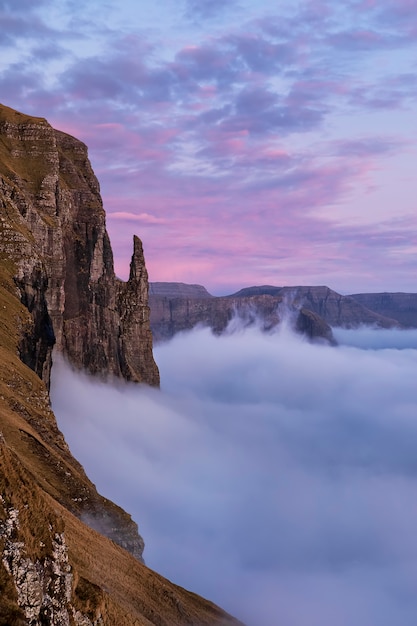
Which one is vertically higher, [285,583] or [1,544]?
[1,544]

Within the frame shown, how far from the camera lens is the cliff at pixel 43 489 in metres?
25.3

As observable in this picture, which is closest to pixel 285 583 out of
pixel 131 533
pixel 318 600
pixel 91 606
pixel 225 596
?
pixel 318 600

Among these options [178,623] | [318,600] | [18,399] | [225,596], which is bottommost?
[318,600]

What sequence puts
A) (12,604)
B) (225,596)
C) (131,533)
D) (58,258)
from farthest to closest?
(58,258)
(225,596)
(131,533)
(12,604)

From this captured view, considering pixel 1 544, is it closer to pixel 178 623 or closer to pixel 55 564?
pixel 55 564

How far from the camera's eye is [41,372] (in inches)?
5251

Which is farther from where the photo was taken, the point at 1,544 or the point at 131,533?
the point at 131,533

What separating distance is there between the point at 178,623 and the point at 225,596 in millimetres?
108844

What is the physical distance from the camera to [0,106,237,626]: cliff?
2527cm

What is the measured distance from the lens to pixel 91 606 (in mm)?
29234

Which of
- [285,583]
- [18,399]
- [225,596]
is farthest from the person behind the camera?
[285,583]

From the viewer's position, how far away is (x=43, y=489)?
2128 inches

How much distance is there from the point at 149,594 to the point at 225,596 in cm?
10978

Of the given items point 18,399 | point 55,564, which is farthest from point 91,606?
point 18,399
